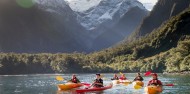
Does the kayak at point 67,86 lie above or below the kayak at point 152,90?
above

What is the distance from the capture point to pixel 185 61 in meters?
172

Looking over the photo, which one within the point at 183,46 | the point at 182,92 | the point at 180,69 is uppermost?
the point at 183,46

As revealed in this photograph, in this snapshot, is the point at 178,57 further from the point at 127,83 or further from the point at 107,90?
the point at 107,90

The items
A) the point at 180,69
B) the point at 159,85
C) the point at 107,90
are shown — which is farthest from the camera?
the point at 180,69

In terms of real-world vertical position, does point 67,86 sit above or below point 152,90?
above

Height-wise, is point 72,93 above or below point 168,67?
below

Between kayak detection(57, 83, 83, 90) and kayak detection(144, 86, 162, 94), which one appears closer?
kayak detection(144, 86, 162, 94)

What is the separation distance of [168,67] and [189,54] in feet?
36.9

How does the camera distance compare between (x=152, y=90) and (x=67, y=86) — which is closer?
(x=152, y=90)

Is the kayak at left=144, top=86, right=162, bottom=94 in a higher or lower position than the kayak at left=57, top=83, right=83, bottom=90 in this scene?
lower

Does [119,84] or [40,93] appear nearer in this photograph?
[40,93]

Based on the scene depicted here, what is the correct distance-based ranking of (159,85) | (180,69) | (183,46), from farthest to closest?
1. (183,46)
2. (180,69)
3. (159,85)

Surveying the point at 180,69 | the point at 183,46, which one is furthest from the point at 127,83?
the point at 183,46

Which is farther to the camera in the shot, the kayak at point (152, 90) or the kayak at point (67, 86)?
the kayak at point (67, 86)
